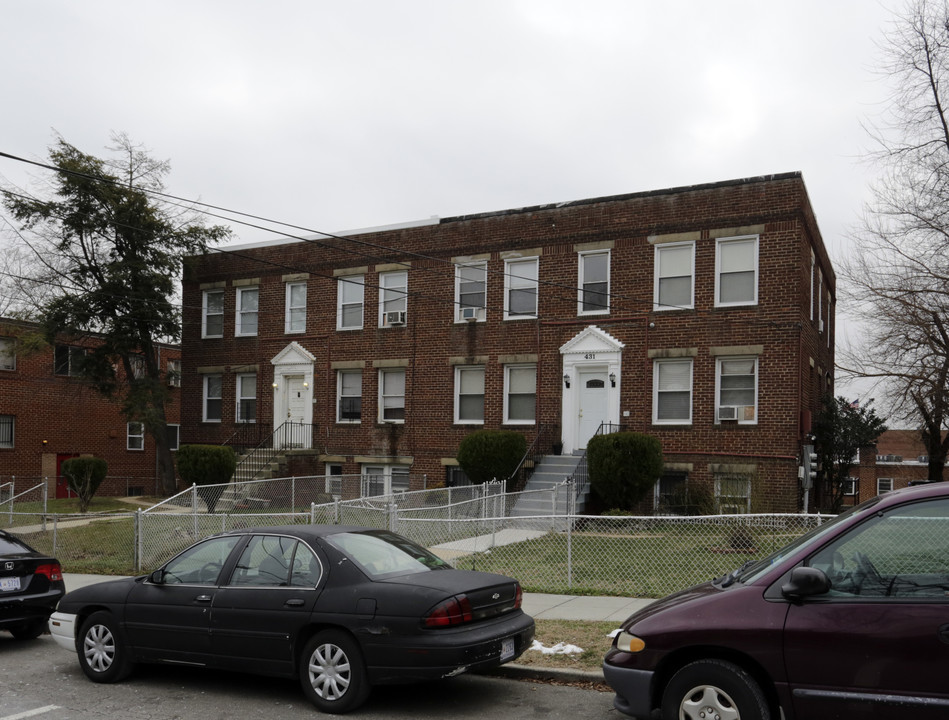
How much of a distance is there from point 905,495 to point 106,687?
6.87 metres

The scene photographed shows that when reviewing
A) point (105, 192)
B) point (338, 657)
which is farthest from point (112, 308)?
point (338, 657)

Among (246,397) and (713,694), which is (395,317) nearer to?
(246,397)

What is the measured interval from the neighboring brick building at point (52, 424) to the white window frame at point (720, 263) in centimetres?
1982

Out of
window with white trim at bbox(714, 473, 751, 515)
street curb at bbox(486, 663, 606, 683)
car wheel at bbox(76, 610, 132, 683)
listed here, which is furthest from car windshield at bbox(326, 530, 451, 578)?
window with white trim at bbox(714, 473, 751, 515)

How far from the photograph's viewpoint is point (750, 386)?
830 inches

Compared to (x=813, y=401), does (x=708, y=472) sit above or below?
below

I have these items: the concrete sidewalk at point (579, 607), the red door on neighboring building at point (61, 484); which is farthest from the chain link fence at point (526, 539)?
the red door on neighboring building at point (61, 484)

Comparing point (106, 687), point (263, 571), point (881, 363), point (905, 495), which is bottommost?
point (106, 687)

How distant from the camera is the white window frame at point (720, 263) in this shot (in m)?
20.9

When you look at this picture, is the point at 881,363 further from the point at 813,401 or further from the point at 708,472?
the point at 708,472

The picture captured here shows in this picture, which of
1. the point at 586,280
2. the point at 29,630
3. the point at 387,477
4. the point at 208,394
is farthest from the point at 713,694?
the point at 208,394

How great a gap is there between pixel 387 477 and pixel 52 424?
17130mm

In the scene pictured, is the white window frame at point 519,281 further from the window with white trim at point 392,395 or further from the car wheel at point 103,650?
the car wheel at point 103,650

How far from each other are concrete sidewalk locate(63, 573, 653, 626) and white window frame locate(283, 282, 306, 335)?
58.7ft
